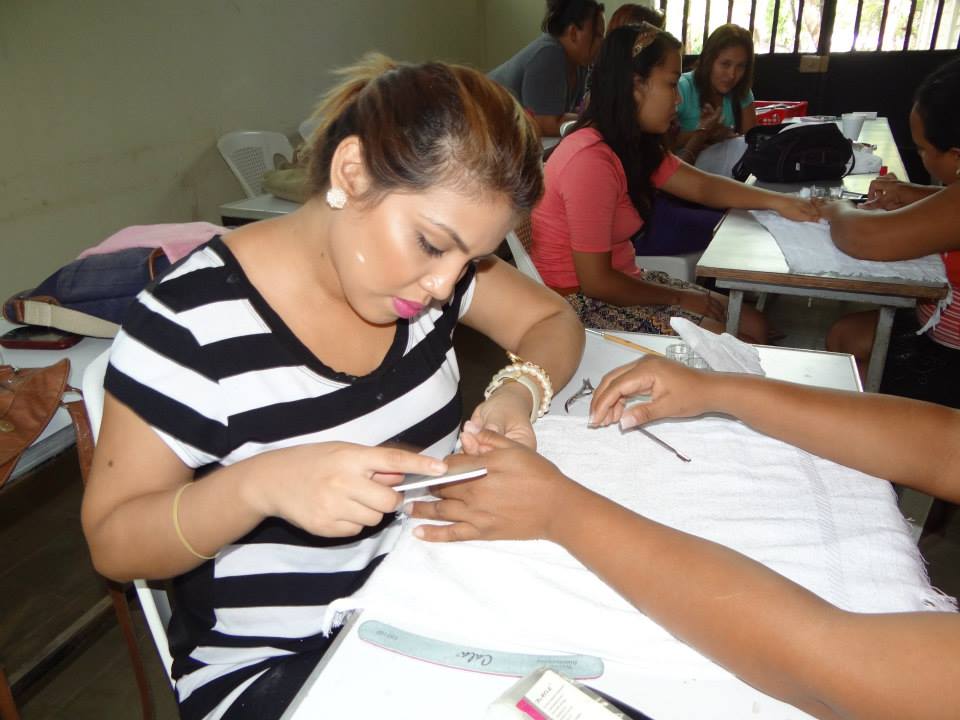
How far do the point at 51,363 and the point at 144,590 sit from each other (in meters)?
0.90

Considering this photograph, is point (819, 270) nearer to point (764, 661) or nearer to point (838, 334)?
point (838, 334)

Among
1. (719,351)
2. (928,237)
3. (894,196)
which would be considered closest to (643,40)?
(928,237)

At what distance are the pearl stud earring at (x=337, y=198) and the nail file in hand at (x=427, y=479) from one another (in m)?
0.40

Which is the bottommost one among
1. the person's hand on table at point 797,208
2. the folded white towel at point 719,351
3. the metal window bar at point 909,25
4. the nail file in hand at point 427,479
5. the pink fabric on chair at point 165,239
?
the person's hand on table at point 797,208

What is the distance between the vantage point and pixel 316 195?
106 cm

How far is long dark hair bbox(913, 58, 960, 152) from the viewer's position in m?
2.23

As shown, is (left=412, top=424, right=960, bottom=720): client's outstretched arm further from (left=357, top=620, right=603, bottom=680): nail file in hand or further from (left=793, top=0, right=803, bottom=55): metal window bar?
(left=793, top=0, right=803, bottom=55): metal window bar

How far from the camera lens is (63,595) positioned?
86.3 inches

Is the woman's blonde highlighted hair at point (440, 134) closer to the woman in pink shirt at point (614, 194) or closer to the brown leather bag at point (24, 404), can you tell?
the brown leather bag at point (24, 404)

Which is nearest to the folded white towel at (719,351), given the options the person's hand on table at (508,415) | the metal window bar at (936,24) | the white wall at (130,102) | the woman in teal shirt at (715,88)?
the person's hand on table at (508,415)

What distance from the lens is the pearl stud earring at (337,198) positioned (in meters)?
0.97

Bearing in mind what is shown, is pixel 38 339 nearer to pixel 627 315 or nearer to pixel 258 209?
pixel 258 209

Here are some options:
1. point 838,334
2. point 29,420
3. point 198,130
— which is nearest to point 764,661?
point 29,420

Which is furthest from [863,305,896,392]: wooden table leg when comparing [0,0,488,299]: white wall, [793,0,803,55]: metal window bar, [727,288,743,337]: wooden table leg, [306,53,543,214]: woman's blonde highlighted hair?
[793,0,803,55]: metal window bar
